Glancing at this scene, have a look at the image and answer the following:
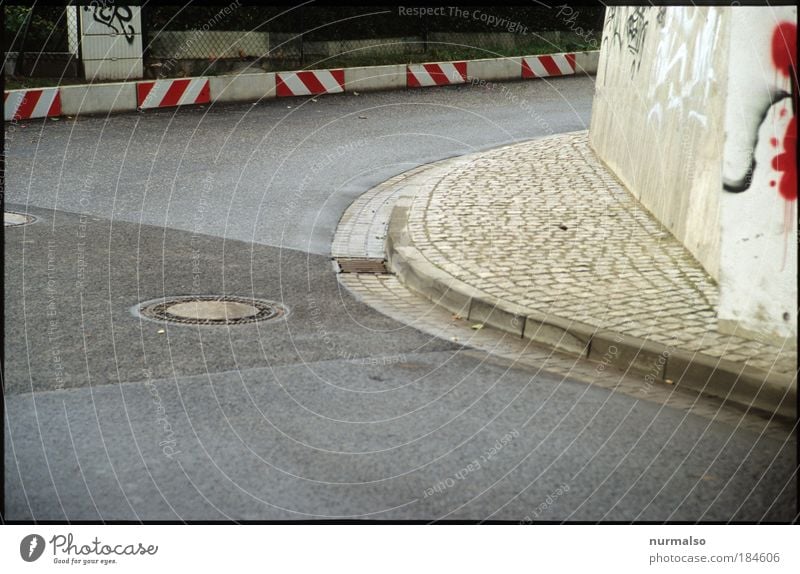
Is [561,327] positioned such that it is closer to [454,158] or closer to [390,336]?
[390,336]

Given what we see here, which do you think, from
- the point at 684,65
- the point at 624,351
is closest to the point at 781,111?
the point at 624,351

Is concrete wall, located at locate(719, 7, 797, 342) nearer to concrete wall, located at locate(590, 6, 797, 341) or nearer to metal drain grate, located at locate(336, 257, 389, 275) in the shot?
concrete wall, located at locate(590, 6, 797, 341)

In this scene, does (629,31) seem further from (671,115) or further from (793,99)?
(793,99)

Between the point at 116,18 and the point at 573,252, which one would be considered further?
the point at 116,18

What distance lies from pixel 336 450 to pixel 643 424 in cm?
160

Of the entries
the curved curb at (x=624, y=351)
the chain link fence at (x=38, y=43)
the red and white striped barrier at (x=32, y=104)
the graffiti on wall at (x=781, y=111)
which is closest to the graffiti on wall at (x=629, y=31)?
the curved curb at (x=624, y=351)

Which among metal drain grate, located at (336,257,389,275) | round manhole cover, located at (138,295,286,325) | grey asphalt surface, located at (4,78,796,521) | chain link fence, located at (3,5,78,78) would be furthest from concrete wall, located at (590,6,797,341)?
chain link fence, located at (3,5,78,78)

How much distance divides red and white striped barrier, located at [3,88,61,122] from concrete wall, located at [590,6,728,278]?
7480 mm

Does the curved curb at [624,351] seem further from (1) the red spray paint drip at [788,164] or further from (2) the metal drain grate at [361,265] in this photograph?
(1) the red spray paint drip at [788,164]

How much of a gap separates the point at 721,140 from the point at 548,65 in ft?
49.2

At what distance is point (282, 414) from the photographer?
224 inches

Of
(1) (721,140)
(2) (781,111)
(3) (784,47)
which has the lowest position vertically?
(1) (721,140)

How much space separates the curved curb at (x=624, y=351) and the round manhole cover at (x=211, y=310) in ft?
3.93
